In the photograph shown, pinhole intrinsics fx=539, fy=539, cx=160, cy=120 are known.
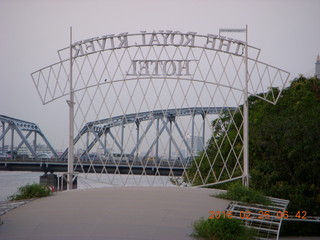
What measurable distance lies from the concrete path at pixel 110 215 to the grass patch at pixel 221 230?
30 cm

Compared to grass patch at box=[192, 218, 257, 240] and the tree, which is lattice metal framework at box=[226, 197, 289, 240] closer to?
grass patch at box=[192, 218, 257, 240]

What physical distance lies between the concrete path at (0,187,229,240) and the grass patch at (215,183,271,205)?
1.12ft

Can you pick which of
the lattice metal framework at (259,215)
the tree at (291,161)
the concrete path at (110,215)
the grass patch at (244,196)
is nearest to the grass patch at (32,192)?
the concrete path at (110,215)

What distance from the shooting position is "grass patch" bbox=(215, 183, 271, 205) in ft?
44.0

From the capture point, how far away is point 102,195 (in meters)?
14.0

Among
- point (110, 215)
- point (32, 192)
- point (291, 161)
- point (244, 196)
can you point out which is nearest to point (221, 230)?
point (110, 215)

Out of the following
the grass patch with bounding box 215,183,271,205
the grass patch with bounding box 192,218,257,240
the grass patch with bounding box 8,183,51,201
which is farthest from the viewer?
the grass patch with bounding box 8,183,51,201

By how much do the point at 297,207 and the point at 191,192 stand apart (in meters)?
5.05

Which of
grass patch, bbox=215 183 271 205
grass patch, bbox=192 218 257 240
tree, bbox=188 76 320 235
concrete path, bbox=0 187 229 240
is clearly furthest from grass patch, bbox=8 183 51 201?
grass patch, bbox=192 218 257 240

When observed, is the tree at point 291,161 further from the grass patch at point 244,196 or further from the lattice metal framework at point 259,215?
the lattice metal framework at point 259,215

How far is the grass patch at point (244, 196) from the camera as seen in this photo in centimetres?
1341

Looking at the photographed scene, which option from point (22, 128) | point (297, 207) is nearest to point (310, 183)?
point (297, 207)

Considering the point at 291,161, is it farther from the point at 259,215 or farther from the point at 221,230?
the point at 221,230

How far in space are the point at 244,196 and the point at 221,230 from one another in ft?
12.4
